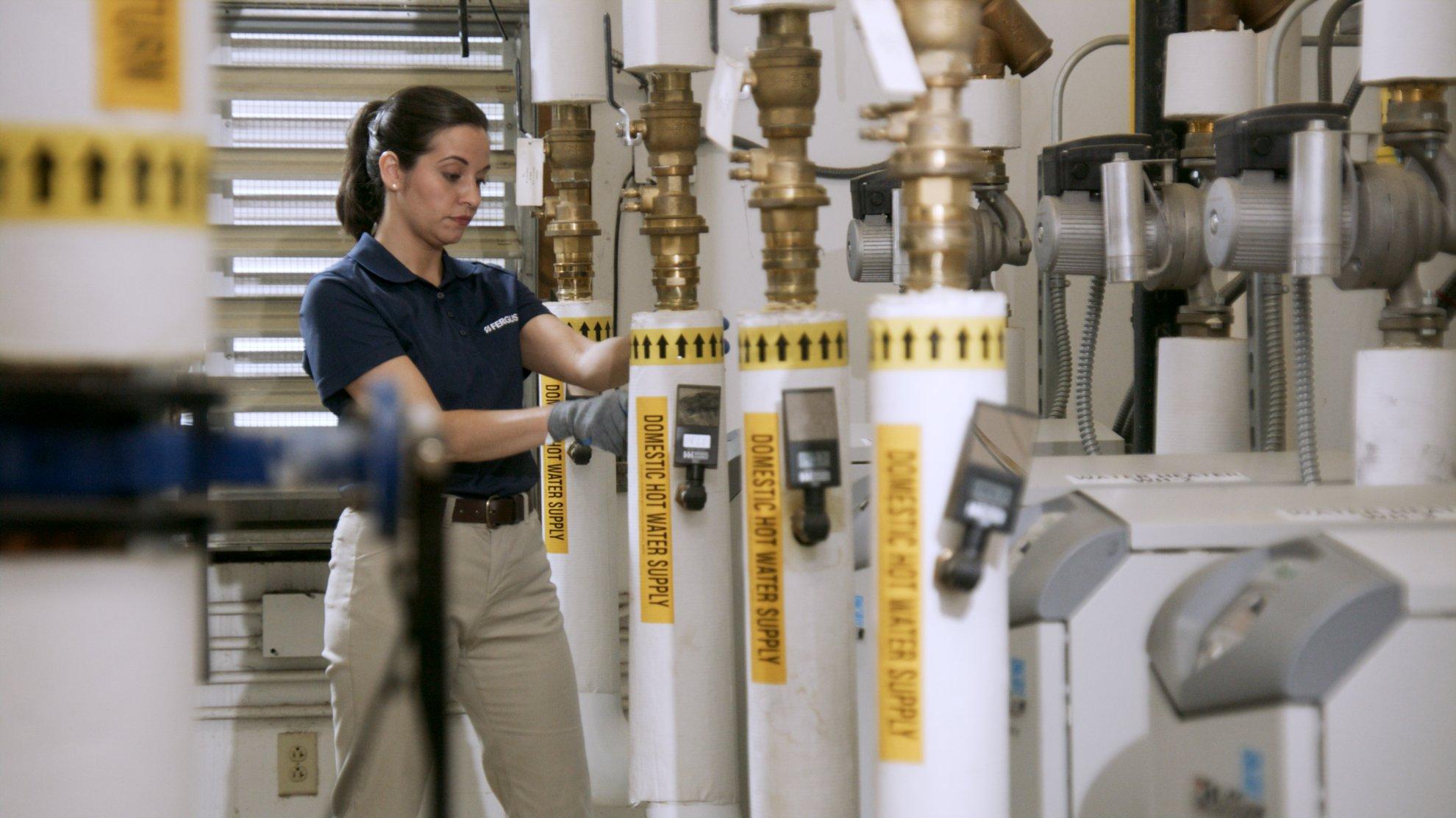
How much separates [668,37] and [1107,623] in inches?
47.4

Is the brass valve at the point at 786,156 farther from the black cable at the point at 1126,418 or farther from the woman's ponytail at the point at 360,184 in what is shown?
the black cable at the point at 1126,418

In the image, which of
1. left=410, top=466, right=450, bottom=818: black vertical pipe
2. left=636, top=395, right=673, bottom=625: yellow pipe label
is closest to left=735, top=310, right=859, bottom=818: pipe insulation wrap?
left=636, top=395, right=673, bottom=625: yellow pipe label

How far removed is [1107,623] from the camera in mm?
1572

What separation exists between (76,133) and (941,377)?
2.60 ft

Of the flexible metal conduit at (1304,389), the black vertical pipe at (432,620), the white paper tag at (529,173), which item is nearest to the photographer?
the black vertical pipe at (432,620)

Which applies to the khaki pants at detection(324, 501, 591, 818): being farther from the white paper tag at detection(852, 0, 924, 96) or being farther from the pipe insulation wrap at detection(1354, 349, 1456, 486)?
the pipe insulation wrap at detection(1354, 349, 1456, 486)

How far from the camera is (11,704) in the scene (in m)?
0.95

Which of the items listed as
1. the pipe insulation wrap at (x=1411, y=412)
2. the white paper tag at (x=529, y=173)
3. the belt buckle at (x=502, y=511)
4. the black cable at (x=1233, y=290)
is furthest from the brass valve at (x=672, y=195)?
the black cable at (x=1233, y=290)

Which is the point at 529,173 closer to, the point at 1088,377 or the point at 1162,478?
the point at 1088,377

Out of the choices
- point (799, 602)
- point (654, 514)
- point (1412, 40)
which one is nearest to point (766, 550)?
point (799, 602)

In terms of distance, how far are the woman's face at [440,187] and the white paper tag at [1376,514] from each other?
4.77 ft

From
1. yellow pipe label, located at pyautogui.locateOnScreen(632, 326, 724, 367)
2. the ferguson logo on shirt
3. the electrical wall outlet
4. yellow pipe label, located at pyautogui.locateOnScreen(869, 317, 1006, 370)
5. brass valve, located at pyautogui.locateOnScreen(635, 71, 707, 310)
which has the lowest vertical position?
the electrical wall outlet

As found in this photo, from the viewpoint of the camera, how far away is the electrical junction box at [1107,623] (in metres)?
1.55

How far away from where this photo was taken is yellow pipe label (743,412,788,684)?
188cm
